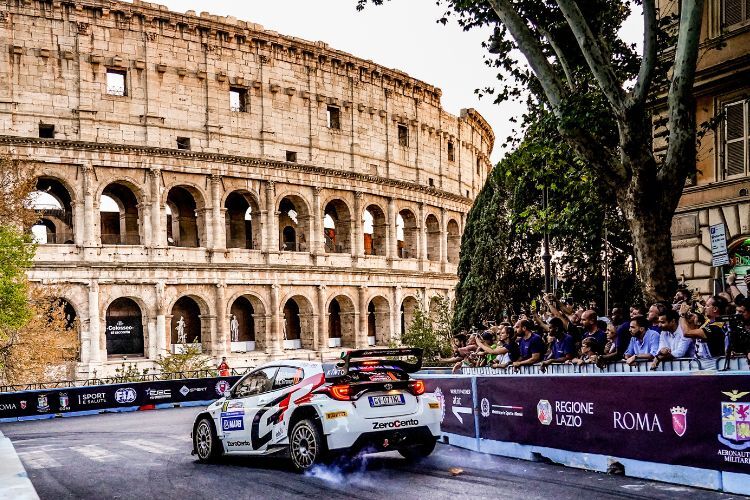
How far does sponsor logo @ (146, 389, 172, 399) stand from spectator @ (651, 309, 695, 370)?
2236 centimetres

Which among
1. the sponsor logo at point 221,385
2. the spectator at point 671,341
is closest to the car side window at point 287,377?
the spectator at point 671,341

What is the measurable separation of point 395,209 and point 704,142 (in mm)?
29981

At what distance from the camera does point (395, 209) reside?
156 feet

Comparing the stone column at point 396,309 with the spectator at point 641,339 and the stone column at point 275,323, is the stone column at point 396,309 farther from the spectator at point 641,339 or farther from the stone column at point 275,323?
the spectator at point 641,339

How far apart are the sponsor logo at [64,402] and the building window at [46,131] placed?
14488 mm

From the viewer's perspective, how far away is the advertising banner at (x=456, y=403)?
1229 centimetres

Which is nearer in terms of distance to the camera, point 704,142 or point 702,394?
point 702,394

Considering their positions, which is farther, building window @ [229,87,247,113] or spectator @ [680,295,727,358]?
building window @ [229,87,247,113]

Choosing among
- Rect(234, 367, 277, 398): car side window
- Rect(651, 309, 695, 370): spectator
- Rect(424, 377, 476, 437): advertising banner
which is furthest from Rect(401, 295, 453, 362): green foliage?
Rect(651, 309, 695, 370): spectator

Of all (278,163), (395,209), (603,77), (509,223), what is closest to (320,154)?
(278,163)

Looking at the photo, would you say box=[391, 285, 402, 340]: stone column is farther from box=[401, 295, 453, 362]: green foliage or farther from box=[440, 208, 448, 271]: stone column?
box=[401, 295, 453, 362]: green foliage

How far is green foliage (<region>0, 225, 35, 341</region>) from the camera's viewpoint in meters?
28.7

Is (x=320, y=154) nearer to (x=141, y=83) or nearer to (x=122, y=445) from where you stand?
(x=141, y=83)

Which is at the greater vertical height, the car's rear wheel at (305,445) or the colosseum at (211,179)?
the colosseum at (211,179)
